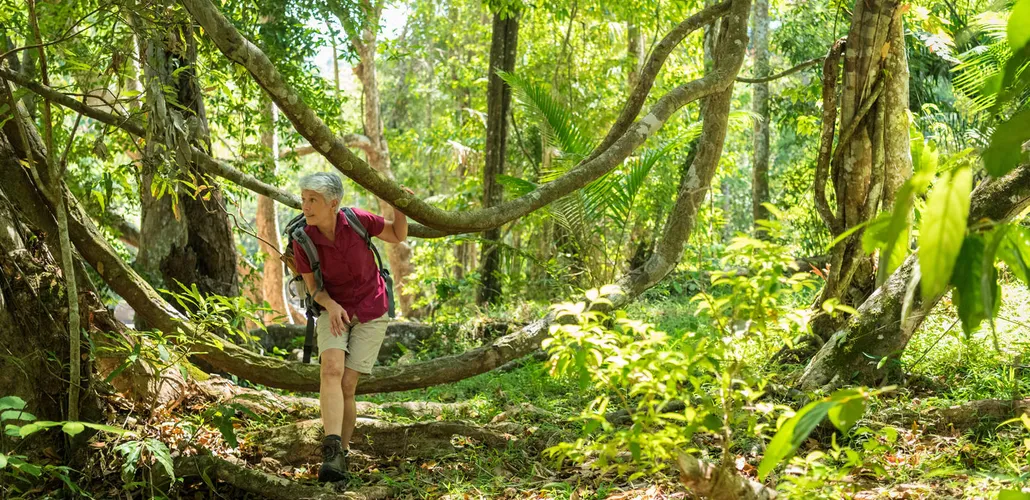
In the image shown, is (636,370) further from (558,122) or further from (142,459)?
(558,122)

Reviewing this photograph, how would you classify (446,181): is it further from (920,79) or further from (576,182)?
(576,182)

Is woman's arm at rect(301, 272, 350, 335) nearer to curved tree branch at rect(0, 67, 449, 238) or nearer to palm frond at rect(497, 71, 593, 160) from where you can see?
curved tree branch at rect(0, 67, 449, 238)

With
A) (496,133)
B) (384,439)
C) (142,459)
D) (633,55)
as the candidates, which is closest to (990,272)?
(142,459)

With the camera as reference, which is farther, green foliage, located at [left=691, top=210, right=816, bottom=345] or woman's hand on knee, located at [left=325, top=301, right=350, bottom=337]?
woman's hand on knee, located at [left=325, top=301, right=350, bottom=337]

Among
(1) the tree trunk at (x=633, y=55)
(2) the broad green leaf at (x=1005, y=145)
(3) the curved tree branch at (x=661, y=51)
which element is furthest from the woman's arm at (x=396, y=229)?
(1) the tree trunk at (x=633, y=55)

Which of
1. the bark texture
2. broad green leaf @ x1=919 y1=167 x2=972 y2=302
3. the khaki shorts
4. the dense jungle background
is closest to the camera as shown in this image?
broad green leaf @ x1=919 y1=167 x2=972 y2=302

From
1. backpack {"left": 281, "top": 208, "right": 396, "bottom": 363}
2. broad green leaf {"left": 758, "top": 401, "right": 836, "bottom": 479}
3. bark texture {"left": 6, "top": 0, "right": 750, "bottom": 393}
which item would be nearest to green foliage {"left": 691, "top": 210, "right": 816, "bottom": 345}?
broad green leaf {"left": 758, "top": 401, "right": 836, "bottom": 479}

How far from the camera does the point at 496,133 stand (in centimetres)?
966

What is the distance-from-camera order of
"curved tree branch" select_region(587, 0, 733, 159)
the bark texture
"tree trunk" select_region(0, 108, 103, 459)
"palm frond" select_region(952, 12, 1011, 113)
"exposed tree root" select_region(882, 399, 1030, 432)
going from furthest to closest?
"curved tree branch" select_region(587, 0, 733, 159) → "palm frond" select_region(952, 12, 1011, 113) → the bark texture → "exposed tree root" select_region(882, 399, 1030, 432) → "tree trunk" select_region(0, 108, 103, 459)

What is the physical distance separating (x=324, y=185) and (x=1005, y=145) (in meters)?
3.04

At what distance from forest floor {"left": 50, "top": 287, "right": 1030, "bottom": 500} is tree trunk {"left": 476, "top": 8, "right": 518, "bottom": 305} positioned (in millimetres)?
4379

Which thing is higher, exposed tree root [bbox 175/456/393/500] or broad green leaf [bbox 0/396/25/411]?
broad green leaf [bbox 0/396/25/411]

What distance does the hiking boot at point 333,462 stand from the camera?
11.7 ft

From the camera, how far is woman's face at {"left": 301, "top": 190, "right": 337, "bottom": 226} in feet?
12.1
